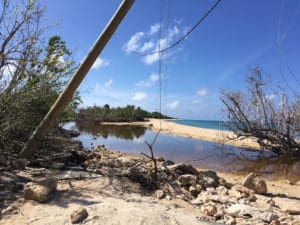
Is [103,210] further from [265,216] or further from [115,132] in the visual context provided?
[115,132]

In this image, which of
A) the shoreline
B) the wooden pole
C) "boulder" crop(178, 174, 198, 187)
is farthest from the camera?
the shoreline

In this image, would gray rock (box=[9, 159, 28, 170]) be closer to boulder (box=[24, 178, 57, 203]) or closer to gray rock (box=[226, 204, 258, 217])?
boulder (box=[24, 178, 57, 203])

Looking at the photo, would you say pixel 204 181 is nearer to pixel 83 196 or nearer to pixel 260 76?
pixel 83 196

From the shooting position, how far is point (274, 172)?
1040 cm

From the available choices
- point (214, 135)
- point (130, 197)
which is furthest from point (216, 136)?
point (130, 197)

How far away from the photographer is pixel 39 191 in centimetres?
413

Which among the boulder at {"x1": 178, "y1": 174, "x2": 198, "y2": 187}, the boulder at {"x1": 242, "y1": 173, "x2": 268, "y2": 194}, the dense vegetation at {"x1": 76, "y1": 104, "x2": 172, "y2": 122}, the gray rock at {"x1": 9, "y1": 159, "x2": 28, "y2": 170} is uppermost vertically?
the dense vegetation at {"x1": 76, "y1": 104, "x2": 172, "y2": 122}

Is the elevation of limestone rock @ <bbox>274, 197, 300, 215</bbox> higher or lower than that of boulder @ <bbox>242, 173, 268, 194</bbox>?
lower

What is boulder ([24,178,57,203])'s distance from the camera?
4.11 meters

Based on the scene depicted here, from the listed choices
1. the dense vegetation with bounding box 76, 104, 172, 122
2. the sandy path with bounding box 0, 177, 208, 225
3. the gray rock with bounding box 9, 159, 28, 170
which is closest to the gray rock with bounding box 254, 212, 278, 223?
the sandy path with bounding box 0, 177, 208, 225

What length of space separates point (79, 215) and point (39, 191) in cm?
92

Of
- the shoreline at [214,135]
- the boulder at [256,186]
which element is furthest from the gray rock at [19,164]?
the shoreline at [214,135]

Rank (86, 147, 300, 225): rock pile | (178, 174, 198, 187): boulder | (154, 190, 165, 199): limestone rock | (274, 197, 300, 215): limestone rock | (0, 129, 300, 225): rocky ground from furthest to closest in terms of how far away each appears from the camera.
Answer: (178, 174, 198, 187): boulder < (154, 190, 165, 199): limestone rock < (274, 197, 300, 215): limestone rock < (86, 147, 300, 225): rock pile < (0, 129, 300, 225): rocky ground

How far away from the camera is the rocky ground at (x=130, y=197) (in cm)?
378
